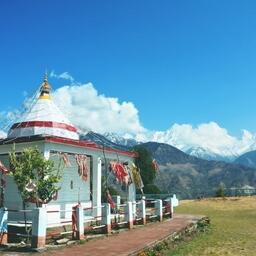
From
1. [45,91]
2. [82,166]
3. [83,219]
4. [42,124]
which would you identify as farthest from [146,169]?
[83,219]

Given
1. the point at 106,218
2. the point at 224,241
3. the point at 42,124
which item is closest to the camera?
the point at 106,218

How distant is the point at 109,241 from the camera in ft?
66.4

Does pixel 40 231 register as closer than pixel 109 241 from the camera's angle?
Yes

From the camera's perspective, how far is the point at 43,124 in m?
27.2

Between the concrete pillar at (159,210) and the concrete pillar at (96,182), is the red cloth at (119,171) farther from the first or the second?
the concrete pillar at (159,210)

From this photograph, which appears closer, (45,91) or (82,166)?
(82,166)

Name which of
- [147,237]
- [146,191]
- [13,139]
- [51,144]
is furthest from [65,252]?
[146,191]

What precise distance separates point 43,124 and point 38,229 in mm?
10327

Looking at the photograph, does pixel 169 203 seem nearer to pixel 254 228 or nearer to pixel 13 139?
pixel 254 228

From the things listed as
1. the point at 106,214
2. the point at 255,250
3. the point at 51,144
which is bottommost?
the point at 255,250

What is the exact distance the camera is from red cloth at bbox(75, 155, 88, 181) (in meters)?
25.5

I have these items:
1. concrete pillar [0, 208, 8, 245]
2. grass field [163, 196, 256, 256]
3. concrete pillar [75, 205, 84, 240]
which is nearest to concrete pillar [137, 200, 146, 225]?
grass field [163, 196, 256, 256]

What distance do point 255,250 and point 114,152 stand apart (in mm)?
11597

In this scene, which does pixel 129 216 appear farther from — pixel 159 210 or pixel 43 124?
pixel 43 124
